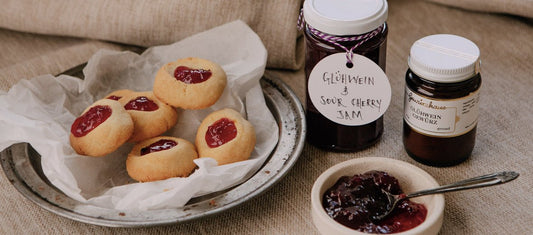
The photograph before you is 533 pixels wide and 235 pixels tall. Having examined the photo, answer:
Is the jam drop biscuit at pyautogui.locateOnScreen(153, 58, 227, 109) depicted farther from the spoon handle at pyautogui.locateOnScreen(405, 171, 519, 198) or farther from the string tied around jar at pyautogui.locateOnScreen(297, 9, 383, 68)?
the spoon handle at pyautogui.locateOnScreen(405, 171, 519, 198)

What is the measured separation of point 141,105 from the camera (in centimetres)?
115

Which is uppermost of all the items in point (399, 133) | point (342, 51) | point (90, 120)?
point (342, 51)

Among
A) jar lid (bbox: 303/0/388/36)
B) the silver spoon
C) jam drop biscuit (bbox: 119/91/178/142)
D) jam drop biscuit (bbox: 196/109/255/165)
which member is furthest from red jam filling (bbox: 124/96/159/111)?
the silver spoon

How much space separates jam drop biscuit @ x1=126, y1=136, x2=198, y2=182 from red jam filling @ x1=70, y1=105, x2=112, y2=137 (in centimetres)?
8

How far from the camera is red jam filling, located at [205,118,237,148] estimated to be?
108 centimetres

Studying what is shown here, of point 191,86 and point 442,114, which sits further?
point 191,86

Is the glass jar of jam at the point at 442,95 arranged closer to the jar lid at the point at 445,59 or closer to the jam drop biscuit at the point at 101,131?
the jar lid at the point at 445,59

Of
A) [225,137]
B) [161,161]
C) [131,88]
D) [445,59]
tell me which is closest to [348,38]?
[445,59]

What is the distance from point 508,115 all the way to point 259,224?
58 cm

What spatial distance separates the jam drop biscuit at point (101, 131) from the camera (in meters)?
1.05

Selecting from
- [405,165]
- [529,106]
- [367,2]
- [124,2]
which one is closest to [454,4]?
[529,106]

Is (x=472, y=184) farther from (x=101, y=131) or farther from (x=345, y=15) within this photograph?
(x=101, y=131)

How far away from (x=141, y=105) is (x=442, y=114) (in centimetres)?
56

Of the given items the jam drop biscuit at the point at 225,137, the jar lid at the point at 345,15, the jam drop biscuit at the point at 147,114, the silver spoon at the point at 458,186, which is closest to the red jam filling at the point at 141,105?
the jam drop biscuit at the point at 147,114
